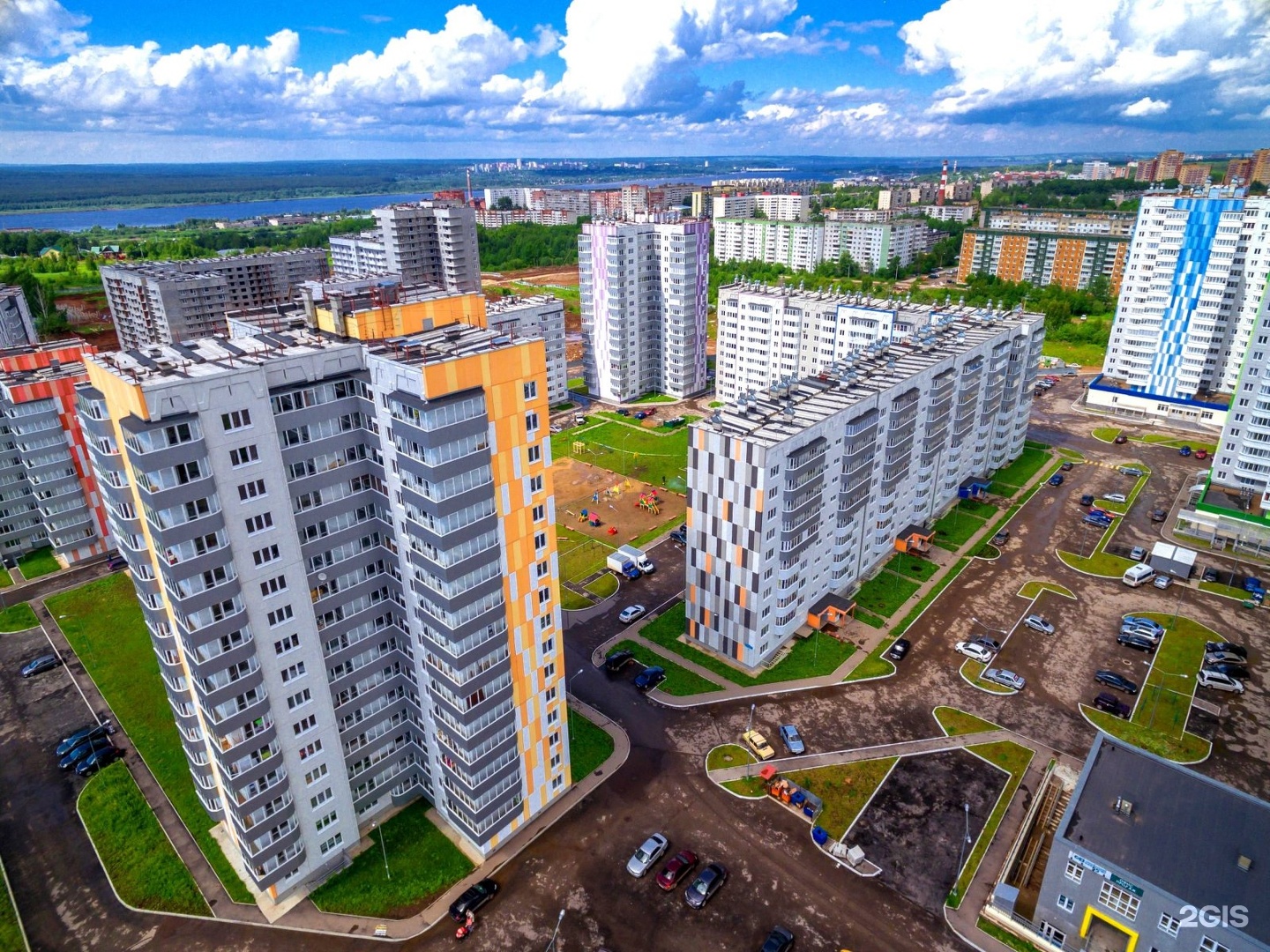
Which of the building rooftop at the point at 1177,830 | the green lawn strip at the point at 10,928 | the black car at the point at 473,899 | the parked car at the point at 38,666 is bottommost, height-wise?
the green lawn strip at the point at 10,928

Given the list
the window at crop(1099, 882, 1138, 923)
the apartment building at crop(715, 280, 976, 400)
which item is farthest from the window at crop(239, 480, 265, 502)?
the apartment building at crop(715, 280, 976, 400)

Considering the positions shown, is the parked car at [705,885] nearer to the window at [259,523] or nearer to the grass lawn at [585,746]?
the grass lawn at [585,746]

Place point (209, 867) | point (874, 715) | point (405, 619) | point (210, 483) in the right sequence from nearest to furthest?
point (210, 483) → point (405, 619) → point (209, 867) → point (874, 715)

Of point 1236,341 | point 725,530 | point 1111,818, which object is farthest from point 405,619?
point 1236,341

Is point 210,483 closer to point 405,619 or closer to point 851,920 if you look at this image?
point 405,619

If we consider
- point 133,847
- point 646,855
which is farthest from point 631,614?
point 133,847

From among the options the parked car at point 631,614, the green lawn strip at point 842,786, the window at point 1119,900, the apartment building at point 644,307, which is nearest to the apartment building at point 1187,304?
the apartment building at point 644,307
